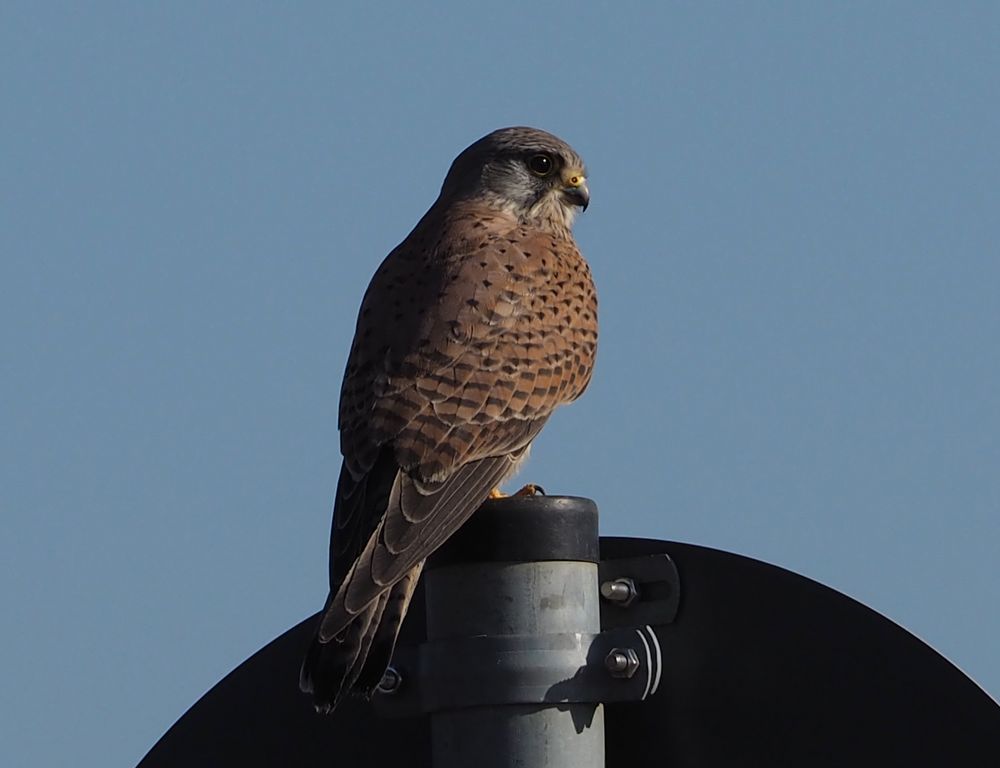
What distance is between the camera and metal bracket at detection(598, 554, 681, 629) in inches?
96.4

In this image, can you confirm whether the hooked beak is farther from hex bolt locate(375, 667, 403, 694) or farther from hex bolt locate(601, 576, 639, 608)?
hex bolt locate(375, 667, 403, 694)

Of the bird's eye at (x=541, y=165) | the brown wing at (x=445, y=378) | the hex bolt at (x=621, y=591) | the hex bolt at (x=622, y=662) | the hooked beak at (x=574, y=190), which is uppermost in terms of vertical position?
the bird's eye at (x=541, y=165)

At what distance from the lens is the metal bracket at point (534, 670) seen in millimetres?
2164

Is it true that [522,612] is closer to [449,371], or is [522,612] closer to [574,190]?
[449,371]

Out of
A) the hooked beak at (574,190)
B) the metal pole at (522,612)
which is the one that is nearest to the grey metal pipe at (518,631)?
the metal pole at (522,612)

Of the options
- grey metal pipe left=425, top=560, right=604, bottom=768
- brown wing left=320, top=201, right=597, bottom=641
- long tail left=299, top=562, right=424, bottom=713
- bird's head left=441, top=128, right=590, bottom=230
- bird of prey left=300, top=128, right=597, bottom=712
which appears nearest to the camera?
grey metal pipe left=425, top=560, right=604, bottom=768

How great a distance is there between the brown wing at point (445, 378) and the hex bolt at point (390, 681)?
0.16 m

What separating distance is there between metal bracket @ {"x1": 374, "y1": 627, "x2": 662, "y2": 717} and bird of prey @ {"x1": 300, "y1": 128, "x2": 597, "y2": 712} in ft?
0.68

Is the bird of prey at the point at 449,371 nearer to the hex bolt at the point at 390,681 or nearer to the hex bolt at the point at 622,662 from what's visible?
the hex bolt at the point at 390,681

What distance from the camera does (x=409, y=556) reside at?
2.88 m

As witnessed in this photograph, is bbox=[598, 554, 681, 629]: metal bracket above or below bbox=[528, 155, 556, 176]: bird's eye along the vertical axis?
below

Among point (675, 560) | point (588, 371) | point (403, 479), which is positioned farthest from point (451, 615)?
point (588, 371)

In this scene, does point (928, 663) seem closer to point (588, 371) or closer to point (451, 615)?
point (451, 615)

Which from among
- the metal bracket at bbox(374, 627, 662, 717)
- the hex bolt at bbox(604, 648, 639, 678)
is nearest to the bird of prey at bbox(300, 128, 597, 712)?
the metal bracket at bbox(374, 627, 662, 717)
